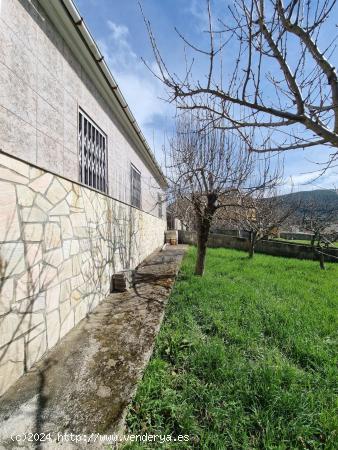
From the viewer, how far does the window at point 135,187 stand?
25.7 ft

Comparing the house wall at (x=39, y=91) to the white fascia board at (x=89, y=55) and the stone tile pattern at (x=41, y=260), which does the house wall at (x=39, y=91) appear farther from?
the stone tile pattern at (x=41, y=260)

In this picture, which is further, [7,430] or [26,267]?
[26,267]

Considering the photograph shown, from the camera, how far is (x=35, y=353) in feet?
7.75

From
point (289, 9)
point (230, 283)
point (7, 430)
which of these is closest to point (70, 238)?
point (7, 430)

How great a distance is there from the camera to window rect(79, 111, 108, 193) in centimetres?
420

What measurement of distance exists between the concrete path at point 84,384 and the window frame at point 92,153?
227 cm

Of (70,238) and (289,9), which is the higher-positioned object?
(289,9)

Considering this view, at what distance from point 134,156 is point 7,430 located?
7.40 m

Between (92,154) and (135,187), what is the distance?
3683 millimetres

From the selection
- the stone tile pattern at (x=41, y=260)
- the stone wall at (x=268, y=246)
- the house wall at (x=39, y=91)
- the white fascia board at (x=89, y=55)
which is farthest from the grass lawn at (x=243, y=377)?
the stone wall at (x=268, y=246)

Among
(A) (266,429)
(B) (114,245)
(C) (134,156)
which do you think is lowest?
(A) (266,429)

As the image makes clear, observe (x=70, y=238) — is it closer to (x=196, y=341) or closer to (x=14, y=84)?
(x=14, y=84)

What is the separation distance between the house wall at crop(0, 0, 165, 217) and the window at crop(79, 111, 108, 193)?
23cm

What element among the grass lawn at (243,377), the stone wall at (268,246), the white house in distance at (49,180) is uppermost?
the white house in distance at (49,180)
